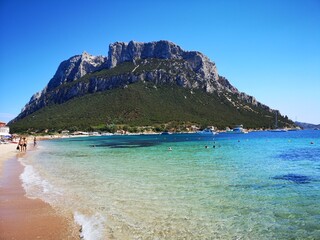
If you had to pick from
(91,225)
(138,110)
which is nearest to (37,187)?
(91,225)

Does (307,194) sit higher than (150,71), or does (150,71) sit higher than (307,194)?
(150,71)

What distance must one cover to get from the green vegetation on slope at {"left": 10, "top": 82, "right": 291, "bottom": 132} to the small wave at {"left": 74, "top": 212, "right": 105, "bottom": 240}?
145069mm

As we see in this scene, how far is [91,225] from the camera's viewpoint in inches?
446

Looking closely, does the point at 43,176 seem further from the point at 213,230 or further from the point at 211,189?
the point at 213,230

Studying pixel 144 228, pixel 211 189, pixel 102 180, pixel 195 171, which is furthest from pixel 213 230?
pixel 195 171

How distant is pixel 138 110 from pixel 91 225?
15246 centimetres

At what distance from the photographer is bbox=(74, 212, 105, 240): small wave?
1014 cm

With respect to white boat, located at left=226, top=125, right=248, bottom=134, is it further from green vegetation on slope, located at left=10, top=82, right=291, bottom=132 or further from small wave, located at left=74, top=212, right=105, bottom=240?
small wave, located at left=74, top=212, right=105, bottom=240

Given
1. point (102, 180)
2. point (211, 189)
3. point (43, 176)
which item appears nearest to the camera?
point (211, 189)

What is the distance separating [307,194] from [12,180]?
1945 cm

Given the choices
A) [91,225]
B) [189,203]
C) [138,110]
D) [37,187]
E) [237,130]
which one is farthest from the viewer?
[237,130]

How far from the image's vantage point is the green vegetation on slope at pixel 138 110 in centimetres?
16000

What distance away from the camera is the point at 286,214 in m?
12.4

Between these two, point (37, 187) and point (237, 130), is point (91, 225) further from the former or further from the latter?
point (237, 130)
